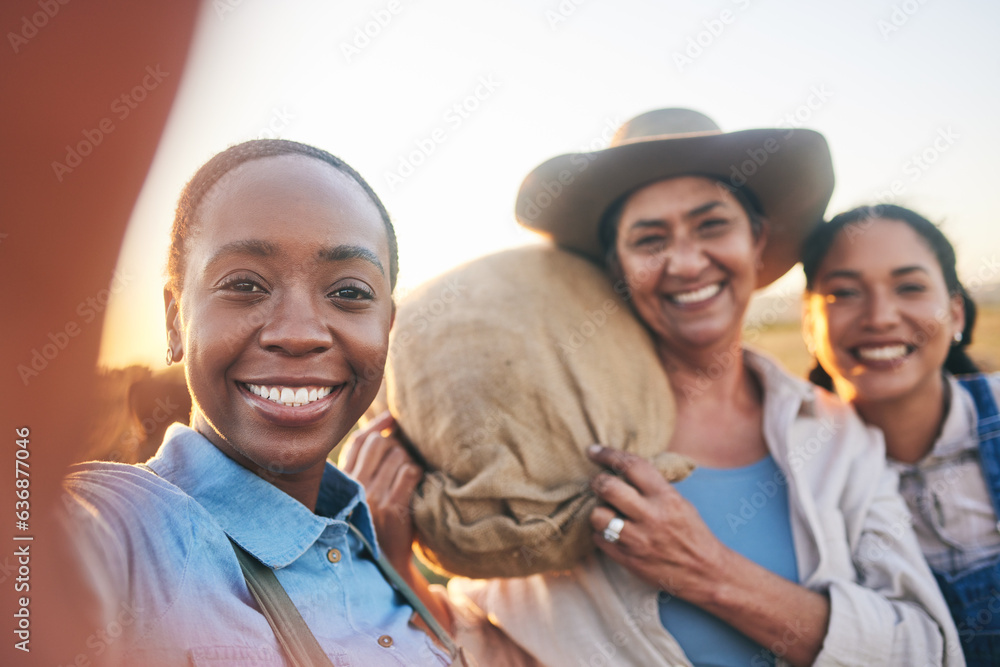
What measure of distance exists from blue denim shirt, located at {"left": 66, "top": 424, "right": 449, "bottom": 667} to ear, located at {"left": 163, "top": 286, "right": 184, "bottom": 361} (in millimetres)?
120

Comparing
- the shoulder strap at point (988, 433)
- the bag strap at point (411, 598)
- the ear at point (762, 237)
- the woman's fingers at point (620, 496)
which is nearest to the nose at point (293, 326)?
the bag strap at point (411, 598)

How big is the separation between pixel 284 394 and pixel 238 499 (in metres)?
0.17

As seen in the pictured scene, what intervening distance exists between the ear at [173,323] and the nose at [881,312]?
186cm

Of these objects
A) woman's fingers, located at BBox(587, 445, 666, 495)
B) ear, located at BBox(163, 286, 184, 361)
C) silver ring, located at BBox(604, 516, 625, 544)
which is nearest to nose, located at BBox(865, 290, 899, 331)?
woman's fingers, located at BBox(587, 445, 666, 495)

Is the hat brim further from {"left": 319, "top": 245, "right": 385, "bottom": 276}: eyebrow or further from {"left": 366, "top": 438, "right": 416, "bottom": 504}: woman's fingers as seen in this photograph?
{"left": 319, "top": 245, "right": 385, "bottom": 276}: eyebrow

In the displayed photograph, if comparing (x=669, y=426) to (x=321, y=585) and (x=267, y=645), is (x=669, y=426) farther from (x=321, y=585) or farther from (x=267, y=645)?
(x=267, y=645)

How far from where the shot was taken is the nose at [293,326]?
0.90m

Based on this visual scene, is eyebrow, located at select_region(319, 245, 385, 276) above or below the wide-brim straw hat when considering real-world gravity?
below

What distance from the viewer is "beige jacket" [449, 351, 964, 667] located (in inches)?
61.3

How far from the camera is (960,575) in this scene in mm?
1771

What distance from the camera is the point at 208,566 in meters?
0.83

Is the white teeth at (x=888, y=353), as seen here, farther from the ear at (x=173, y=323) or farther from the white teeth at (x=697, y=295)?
the ear at (x=173, y=323)

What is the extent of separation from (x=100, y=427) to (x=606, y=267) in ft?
5.54

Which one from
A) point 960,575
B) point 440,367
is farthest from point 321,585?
point 960,575
